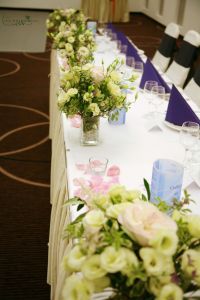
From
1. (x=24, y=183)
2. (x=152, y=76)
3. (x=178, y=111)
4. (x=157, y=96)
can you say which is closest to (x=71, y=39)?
(x=152, y=76)

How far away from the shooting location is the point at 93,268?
83 centimetres

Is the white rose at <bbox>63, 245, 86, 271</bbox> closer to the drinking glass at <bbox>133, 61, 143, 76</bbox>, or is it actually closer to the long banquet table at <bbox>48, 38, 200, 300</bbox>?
the long banquet table at <bbox>48, 38, 200, 300</bbox>

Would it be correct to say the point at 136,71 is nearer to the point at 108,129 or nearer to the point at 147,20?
the point at 108,129

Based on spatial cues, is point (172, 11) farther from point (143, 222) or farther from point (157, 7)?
point (143, 222)

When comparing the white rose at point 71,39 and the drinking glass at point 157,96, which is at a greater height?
the white rose at point 71,39

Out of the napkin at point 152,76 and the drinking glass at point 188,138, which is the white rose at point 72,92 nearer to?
the drinking glass at point 188,138

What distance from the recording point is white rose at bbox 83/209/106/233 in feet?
2.91

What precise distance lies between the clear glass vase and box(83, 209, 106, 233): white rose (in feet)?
3.72

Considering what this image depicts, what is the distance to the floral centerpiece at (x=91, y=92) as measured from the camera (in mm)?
1882

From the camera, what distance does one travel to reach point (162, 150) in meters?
2.06

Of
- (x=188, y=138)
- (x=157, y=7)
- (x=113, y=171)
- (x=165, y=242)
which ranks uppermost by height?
(x=165, y=242)

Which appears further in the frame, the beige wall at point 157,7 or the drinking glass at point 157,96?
the beige wall at point 157,7

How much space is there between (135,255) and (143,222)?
0.08m

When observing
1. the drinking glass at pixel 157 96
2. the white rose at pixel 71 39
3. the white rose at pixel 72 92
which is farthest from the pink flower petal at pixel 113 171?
the white rose at pixel 71 39
